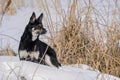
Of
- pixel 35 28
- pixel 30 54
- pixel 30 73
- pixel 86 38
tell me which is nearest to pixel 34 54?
pixel 30 54

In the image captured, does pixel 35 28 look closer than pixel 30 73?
No

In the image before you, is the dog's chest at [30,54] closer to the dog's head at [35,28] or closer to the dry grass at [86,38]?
the dog's head at [35,28]

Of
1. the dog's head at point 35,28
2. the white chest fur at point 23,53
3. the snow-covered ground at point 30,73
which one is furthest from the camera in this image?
the dog's head at point 35,28

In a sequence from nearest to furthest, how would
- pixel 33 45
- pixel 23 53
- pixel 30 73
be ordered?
pixel 30 73 → pixel 23 53 → pixel 33 45

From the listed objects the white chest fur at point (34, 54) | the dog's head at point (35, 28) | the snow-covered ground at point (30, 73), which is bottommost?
the white chest fur at point (34, 54)

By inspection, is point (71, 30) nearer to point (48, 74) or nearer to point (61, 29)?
point (61, 29)

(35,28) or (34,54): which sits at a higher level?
(35,28)

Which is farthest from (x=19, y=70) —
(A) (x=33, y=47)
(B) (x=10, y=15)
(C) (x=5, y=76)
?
Answer: (B) (x=10, y=15)

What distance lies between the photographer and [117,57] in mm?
5312

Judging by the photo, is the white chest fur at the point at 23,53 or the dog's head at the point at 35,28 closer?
the white chest fur at the point at 23,53

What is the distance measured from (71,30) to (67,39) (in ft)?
0.37

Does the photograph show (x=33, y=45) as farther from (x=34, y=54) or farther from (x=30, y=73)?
(x=30, y=73)

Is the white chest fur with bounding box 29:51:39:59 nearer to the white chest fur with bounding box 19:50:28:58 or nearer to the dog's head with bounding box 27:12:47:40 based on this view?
the white chest fur with bounding box 19:50:28:58

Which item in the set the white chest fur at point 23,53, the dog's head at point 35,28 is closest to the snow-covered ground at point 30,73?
the white chest fur at point 23,53
